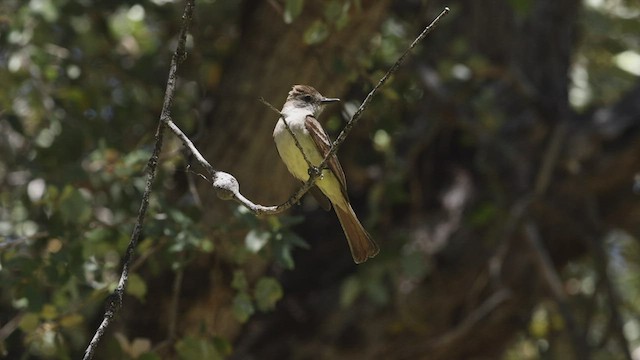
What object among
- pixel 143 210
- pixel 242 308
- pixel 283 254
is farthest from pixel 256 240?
pixel 143 210

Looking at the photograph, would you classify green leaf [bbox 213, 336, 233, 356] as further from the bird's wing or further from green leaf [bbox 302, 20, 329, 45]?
green leaf [bbox 302, 20, 329, 45]

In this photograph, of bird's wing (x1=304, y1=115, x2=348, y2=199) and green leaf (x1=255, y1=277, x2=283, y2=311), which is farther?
green leaf (x1=255, y1=277, x2=283, y2=311)

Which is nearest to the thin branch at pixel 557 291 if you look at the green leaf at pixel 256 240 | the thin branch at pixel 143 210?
the green leaf at pixel 256 240

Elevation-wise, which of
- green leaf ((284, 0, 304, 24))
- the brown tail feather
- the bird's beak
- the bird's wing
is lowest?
the brown tail feather

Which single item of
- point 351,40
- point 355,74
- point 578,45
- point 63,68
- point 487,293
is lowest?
point 487,293

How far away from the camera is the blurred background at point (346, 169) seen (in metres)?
4.12

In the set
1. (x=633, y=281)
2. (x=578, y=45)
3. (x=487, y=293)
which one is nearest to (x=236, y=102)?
(x=487, y=293)

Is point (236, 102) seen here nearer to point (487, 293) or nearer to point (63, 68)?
point (63, 68)

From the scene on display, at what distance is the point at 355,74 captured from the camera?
3959mm

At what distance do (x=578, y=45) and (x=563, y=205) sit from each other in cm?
145

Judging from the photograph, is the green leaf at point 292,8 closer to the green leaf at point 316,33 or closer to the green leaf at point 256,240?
the green leaf at point 316,33

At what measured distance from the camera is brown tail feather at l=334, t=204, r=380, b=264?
3.46 meters

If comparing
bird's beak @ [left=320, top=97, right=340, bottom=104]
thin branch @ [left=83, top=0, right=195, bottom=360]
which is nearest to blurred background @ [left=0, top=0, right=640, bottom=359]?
bird's beak @ [left=320, top=97, right=340, bottom=104]

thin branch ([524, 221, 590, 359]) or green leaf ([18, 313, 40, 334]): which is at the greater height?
green leaf ([18, 313, 40, 334])
